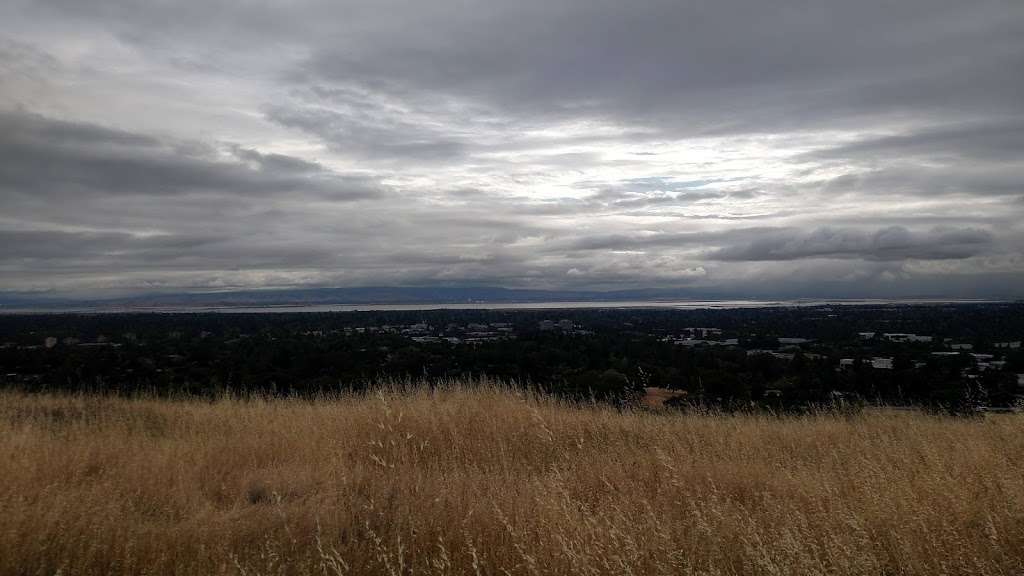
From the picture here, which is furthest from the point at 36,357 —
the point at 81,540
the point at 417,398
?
the point at 81,540

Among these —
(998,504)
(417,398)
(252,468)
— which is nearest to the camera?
(998,504)

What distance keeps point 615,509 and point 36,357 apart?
98.1 feet

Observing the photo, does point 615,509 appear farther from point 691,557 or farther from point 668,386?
point 668,386

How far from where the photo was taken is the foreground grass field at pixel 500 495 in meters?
4.55

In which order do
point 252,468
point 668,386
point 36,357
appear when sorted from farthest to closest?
point 36,357, point 668,386, point 252,468

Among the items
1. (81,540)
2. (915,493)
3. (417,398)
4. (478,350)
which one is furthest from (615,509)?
(478,350)

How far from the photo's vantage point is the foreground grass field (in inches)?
179

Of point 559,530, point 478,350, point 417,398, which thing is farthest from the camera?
point 478,350

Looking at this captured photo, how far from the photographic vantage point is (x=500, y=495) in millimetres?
5945

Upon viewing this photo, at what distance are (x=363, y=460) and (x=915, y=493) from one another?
5600 millimetres

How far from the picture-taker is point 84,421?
9.63 meters

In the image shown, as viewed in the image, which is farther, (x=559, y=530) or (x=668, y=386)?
(x=668, y=386)

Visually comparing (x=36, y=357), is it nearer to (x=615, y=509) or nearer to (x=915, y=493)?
(x=615, y=509)

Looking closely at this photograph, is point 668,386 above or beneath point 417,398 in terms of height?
beneath
